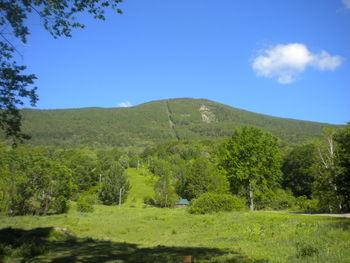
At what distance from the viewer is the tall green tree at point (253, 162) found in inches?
1415

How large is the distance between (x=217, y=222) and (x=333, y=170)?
16.2m

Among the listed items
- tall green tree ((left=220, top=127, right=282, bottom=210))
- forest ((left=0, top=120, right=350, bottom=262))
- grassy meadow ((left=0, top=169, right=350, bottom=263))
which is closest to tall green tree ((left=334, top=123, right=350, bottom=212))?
forest ((left=0, top=120, right=350, bottom=262))

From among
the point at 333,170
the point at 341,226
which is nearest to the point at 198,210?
the point at 333,170

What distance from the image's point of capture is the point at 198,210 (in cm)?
3106

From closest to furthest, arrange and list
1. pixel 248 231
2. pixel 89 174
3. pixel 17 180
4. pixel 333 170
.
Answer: pixel 248 231
pixel 333 170
pixel 17 180
pixel 89 174

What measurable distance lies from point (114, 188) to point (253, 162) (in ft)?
148

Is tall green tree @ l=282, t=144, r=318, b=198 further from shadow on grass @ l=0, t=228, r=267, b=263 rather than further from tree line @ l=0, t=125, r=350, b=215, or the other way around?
shadow on grass @ l=0, t=228, r=267, b=263

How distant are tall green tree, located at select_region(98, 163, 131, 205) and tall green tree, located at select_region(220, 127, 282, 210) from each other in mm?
41147

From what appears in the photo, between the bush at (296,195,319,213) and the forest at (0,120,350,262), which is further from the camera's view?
the bush at (296,195,319,213)

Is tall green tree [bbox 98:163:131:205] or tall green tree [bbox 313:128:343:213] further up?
tall green tree [bbox 313:128:343:213]

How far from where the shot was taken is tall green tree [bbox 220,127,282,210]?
35.9 meters

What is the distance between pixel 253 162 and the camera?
36094 mm

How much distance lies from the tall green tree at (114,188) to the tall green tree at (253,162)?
4115 cm

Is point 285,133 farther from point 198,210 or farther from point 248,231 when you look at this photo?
point 248,231
